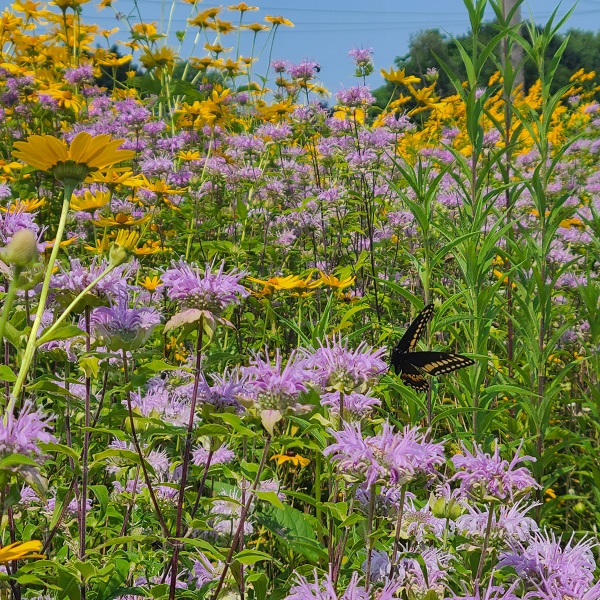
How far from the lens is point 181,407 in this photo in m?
2.06

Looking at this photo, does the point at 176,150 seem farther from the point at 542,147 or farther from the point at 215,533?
the point at 215,533

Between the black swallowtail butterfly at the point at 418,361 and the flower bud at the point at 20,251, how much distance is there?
1227 millimetres

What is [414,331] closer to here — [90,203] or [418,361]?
[418,361]

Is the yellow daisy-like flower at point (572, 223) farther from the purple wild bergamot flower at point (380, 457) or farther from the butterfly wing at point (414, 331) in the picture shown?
the purple wild bergamot flower at point (380, 457)

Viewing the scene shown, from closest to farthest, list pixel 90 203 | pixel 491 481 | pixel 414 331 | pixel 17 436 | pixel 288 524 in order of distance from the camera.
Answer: pixel 17 436 → pixel 491 481 → pixel 288 524 → pixel 414 331 → pixel 90 203

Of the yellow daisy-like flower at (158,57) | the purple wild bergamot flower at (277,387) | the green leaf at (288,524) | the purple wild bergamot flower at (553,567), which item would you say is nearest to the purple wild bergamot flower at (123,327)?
the purple wild bergamot flower at (277,387)

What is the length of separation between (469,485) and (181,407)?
93 centimetres

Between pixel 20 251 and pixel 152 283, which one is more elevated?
pixel 152 283

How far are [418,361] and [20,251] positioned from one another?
1.34 metres

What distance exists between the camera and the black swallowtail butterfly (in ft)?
6.77

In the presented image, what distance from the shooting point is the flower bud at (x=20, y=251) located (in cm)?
104

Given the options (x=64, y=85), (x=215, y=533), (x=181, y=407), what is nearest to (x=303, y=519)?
(x=215, y=533)

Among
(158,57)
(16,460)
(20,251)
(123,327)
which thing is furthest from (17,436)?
(158,57)

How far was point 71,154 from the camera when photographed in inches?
50.3
